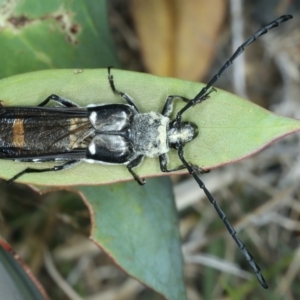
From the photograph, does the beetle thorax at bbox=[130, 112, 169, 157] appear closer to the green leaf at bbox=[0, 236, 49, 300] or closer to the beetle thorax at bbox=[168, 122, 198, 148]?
the beetle thorax at bbox=[168, 122, 198, 148]

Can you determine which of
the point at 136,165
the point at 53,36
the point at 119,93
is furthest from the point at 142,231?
the point at 53,36

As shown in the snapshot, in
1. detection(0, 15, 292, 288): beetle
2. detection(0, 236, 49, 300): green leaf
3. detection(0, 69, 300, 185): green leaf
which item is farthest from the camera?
detection(0, 15, 292, 288): beetle

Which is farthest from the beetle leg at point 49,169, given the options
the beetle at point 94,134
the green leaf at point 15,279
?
the green leaf at point 15,279

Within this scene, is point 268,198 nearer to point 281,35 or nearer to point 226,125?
point 281,35

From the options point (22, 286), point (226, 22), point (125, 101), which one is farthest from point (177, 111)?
point (226, 22)

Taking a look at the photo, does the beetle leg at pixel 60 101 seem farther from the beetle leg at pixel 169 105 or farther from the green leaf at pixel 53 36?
the beetle leg at pixel 169 105

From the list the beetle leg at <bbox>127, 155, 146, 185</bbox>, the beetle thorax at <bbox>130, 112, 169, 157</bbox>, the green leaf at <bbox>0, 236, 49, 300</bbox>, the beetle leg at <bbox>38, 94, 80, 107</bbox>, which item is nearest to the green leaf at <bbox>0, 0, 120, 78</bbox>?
the beetle leg at <bbox>38, 94, 80, 107</bbox>
